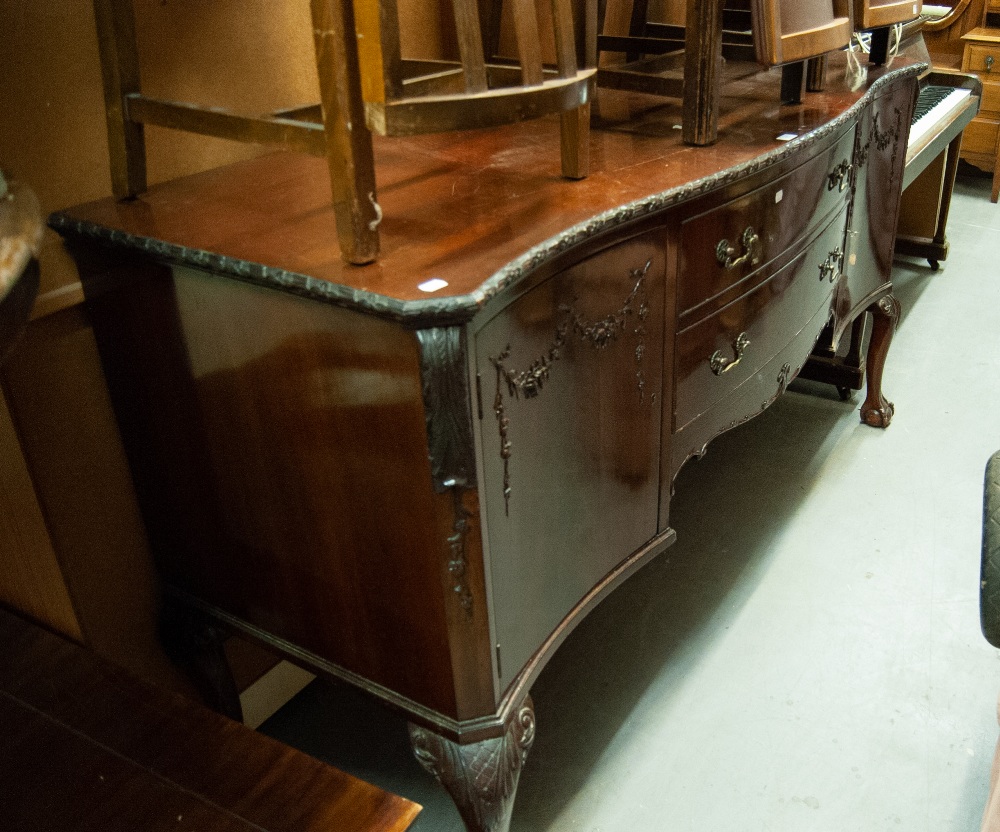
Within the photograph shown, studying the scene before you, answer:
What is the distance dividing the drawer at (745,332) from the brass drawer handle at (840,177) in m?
0.07

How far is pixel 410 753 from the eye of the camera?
4.73 ft

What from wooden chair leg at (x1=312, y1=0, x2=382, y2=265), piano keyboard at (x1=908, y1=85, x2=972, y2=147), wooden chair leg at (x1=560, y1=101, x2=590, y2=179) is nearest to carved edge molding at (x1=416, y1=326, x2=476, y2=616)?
wooden chair leg at (x1=312, y1=0, x2=382, y2=265)

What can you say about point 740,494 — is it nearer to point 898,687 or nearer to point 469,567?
point 898,687

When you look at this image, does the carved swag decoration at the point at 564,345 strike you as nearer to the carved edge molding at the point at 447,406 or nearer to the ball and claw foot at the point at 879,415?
the carved edge molding at the point at 447,406

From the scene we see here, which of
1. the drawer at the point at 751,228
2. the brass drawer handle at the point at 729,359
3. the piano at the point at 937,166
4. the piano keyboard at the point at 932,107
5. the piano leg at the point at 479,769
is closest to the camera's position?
the piano leg at the point at 479,769

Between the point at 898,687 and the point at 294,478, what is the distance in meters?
1.07

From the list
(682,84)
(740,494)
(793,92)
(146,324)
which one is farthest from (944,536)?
(146,324)

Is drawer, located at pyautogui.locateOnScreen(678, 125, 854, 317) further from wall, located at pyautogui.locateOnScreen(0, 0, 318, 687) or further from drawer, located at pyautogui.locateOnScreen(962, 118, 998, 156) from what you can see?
drawer, located at pyautogui.locateOnScreen(962, 118, 998, 156)

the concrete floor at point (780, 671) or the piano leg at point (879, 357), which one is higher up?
the piano leg at point (879, 357)

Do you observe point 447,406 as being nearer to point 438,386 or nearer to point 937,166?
point 438,386

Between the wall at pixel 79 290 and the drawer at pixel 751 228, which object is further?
the drawer at pixel 751 228

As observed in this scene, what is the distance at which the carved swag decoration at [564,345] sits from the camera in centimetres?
95

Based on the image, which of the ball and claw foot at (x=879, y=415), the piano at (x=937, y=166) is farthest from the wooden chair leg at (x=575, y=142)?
the piano at (x=937, y=166)

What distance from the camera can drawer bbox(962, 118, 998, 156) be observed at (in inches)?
148
